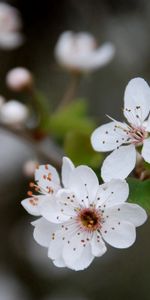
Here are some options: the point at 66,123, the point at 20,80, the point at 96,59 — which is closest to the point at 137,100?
the point at 66,123

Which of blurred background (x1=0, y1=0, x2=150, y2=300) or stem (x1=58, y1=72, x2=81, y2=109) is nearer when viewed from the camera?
stem (x1=58, y1=72, x2=81, y2=109)

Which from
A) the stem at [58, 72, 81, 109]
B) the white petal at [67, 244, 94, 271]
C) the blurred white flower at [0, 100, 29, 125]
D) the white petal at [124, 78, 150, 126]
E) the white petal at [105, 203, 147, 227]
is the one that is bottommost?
the white petal at [67, 244, 94, 271]

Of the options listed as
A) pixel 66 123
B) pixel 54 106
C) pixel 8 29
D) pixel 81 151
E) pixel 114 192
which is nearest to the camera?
pixel 114 192

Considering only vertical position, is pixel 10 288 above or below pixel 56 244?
below

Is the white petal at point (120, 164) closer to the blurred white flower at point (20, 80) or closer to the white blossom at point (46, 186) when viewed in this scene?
the white blossom at point (46, 186)

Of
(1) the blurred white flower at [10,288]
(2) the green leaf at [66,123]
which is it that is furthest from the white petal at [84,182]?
(1) the blurred white flower at [10,288]

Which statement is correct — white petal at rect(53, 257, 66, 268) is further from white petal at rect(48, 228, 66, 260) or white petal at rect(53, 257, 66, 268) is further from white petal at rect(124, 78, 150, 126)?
white petal at rect(124, 78, 150, 126)

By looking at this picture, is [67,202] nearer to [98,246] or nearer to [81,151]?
[98,246]

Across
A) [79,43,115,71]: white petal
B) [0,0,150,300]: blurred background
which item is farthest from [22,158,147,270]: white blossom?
[0,0,150,300]: blurred background
